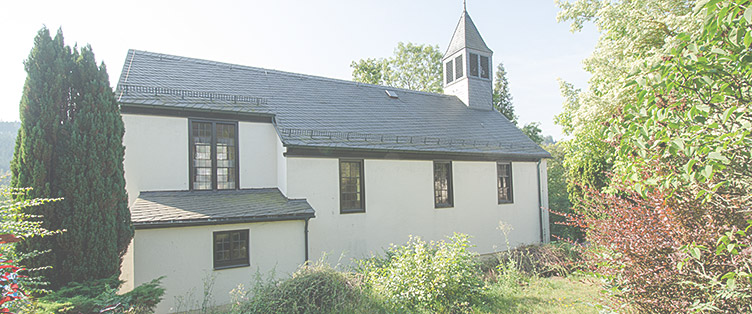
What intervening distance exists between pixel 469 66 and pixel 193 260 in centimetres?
1483

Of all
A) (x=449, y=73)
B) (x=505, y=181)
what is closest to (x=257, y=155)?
(x=505, y=181)

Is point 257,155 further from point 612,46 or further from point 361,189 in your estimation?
point 612,46

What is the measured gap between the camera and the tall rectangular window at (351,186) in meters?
11.4

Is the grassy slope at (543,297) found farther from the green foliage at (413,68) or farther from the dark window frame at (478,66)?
the green foliage at (413,68)

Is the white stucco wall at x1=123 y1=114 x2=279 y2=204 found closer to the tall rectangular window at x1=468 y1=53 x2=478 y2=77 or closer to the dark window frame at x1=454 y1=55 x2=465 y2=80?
the dark window frame at x1=454 y1=55 x2=465 y2=80

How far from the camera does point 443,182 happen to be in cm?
1342

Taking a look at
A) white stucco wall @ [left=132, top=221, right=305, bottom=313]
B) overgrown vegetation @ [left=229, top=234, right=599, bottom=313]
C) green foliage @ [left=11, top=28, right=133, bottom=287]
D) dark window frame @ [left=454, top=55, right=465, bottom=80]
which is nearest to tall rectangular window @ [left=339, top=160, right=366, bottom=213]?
white stucco wall @ [left=132, top=221, right=305, bottom=313]

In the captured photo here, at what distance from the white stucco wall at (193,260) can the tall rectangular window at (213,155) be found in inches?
75.6

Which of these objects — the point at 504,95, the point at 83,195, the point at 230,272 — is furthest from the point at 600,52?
the point at 504,95

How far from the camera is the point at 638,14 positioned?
9.80 m

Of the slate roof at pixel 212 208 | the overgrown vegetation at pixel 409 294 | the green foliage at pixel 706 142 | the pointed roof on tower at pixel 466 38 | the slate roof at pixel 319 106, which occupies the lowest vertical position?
the overgrown vegetation at pixel 409 294

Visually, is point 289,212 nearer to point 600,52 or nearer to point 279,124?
point 279,124

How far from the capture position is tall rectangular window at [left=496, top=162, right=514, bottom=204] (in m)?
14.8

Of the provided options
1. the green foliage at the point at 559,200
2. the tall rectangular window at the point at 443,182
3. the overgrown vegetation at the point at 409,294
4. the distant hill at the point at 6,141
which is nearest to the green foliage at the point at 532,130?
the green foliage at the point at 559,200
